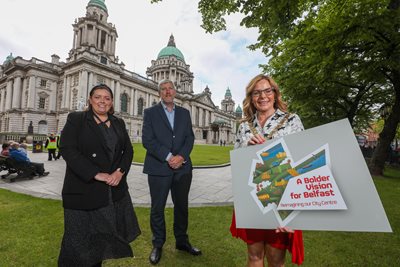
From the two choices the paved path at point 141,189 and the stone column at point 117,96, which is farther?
the stone column at point 117,96

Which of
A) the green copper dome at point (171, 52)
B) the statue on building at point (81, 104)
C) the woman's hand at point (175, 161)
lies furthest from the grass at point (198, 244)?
the green copper dome at point (171, 52)

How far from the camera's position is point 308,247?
322 cm

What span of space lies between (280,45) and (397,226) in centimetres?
714

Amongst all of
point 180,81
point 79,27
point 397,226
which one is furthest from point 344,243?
point 180,81

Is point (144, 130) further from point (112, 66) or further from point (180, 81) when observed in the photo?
point (180, 81)

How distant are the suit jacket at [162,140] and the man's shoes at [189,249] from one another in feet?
3.52

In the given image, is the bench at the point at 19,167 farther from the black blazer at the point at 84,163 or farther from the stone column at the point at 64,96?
the stone column at the point at 64,96

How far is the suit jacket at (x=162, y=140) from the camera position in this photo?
2.96 meters

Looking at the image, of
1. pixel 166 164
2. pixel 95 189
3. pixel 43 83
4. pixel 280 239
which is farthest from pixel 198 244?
pixel 43 83

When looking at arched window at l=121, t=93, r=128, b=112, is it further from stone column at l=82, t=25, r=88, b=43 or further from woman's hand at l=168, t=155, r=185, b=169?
woman's hand at l=168, t=155, r=185, b=169

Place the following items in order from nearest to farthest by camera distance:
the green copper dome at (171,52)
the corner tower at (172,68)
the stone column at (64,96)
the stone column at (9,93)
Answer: the stone column at (64,96), the stone column at (9,93), the corner tower at (172,68), the green copper dome at (171,52)

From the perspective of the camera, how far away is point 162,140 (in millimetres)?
3059

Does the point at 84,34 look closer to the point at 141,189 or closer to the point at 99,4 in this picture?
the point at 99,4

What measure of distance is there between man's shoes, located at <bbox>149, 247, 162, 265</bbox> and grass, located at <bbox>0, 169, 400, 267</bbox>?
7 centimetres
